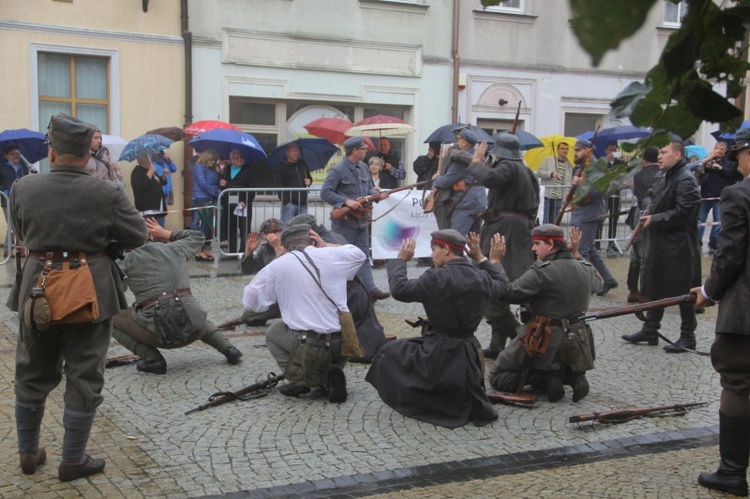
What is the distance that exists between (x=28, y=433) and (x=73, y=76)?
12094 mm

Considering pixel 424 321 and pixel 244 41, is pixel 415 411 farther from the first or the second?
pixel 244 41

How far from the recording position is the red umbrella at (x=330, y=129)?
1634 centimetres

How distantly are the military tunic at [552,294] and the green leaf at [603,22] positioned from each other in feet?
16.5

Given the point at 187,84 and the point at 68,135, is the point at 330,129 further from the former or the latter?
the point at 68,135

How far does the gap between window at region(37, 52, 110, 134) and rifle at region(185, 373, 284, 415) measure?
10.4 meters

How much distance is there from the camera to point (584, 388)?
21.6 ft

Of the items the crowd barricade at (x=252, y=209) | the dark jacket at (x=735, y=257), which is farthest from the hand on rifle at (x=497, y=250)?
the crowd barricade at (x=252, y=209)

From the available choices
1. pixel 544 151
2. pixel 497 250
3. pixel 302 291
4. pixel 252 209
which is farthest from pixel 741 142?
pixel 544 151

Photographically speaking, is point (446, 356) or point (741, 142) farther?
point (446, 356)

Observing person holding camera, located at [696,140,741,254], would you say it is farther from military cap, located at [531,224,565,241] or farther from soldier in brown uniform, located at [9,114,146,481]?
soldier in brown uniform, located at [9,114,146,481]

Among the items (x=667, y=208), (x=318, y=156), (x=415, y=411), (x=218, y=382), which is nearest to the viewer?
(x=415, y=411)

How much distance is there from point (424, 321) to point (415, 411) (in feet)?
2.06

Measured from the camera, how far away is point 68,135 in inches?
186

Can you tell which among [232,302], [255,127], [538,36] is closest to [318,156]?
[255,127]
